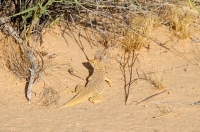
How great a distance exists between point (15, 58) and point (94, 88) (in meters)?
1.08

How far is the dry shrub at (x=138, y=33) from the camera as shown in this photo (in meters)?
5.54

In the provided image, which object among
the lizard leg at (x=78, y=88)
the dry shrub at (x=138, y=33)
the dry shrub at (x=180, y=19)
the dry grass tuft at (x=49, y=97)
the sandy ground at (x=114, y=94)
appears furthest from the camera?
the dry shrub at (x=180, y=19)

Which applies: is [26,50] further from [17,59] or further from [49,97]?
[49,97]

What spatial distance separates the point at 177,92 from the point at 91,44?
1560 mm

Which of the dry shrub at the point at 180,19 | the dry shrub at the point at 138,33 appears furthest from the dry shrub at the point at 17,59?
the dry shrub at the point at 180,19

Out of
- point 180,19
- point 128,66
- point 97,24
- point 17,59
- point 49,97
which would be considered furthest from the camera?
point 97,24

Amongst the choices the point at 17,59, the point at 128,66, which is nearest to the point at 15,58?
the point at 17,59

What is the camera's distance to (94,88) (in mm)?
4910

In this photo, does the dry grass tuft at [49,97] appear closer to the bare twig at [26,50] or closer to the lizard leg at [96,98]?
the bare twig at [26,50]

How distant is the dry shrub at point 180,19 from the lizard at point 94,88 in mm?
1322

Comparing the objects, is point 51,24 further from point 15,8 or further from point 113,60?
point 113,60

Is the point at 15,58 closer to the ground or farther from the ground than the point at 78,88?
farther from the ground

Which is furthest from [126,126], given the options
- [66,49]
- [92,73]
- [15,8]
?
[15,8]

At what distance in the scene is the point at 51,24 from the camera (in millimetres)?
5488
